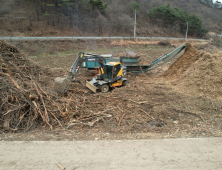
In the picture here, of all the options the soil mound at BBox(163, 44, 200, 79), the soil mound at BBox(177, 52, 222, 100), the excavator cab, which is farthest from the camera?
the soil mound at BBox(163, 44, 200, 79)

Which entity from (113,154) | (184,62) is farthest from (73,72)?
(184,62)

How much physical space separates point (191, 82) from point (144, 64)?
550 cm

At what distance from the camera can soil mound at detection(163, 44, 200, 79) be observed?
542 inches

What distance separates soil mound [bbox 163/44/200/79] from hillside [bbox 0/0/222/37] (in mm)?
24612

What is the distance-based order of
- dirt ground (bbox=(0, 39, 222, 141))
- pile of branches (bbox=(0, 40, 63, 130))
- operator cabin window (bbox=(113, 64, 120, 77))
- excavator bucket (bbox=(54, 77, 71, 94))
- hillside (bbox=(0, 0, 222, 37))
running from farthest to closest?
hillside (bbox=(0, 0, 222, 37)), operator cabin window (bbox=(113, 64, 120, 77)), excavator bucket (bbox=(54, 77, 71, 94)), pile of branches (bbox=(0, 40, 63, 130)), dirt ground (bbox=(0, 39, 222, 141))

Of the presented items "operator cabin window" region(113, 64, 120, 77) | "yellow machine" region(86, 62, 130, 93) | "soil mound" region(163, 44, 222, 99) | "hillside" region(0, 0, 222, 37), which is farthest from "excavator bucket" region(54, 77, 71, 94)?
"hillside" region(0, 0, 222, 37)

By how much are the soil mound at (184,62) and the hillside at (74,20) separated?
969 inches

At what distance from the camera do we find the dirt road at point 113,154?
461 cm

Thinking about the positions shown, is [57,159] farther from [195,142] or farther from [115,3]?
[115,3]

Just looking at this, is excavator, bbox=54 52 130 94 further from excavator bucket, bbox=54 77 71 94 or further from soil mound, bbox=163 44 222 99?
soil mound, bbox=163 44 222 99

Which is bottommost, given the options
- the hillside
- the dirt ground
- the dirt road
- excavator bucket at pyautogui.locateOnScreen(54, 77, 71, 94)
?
the dirt ground

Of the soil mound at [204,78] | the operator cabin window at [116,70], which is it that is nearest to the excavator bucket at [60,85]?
the operator cabin window at [116,70]

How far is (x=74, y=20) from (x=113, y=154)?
3717 centimetres

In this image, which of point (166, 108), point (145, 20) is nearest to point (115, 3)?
point (145, 20)
